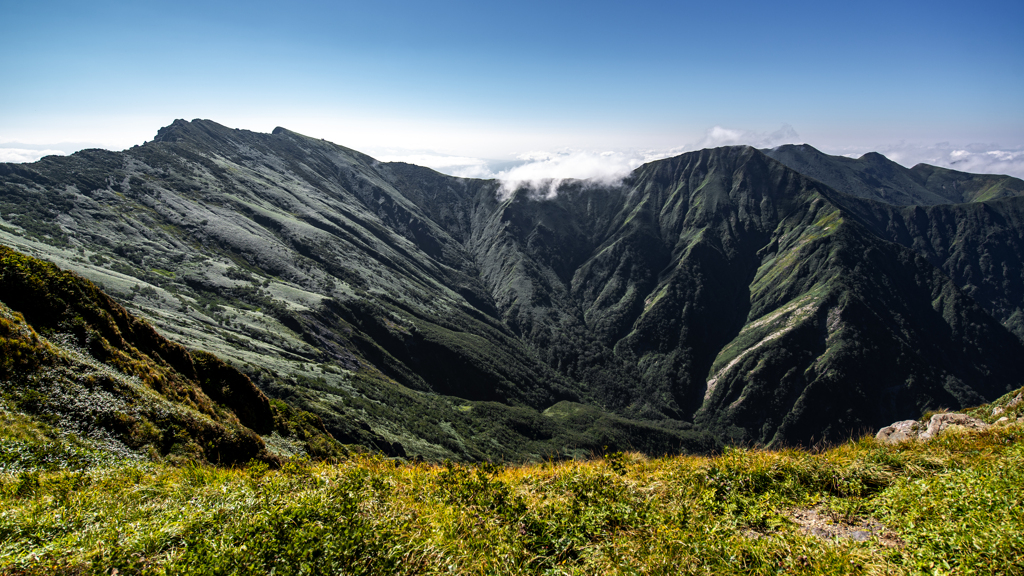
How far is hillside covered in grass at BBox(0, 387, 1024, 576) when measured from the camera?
516 cm

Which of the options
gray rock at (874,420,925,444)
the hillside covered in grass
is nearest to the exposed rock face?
gray rock at (874,420,925,444)

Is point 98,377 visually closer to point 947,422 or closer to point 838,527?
point 838,527

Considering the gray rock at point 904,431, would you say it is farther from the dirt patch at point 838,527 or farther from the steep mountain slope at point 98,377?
the steep mountain slope at point 98,377

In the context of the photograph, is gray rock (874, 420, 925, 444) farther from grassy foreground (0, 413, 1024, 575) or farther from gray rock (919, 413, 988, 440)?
grassy foreground (0, 413, 1024, 575)

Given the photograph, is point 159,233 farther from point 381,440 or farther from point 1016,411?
point 1016,411

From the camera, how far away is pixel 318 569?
4988 millimetres

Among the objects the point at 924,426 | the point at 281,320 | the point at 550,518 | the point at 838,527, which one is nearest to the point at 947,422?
the point at 924,426

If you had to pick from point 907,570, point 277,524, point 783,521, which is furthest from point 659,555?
point 277,524

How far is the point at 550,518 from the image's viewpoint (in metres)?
7.29

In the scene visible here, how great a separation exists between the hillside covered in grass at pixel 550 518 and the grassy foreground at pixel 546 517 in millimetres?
31

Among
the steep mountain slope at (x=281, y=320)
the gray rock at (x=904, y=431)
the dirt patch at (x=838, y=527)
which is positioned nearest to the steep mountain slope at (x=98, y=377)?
the dirt patch at (x=838, y=527)

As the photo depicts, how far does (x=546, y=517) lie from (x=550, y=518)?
0.07m

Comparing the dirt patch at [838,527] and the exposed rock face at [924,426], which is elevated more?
the dirt patch at [838,527]

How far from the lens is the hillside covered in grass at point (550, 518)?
5.16 meters
